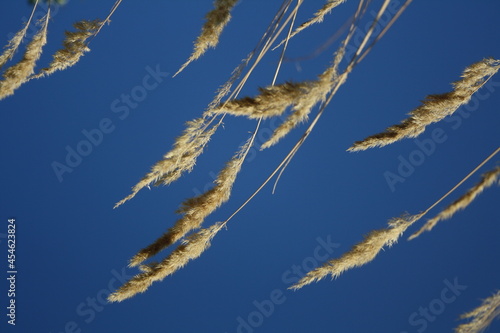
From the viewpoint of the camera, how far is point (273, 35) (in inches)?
86.5

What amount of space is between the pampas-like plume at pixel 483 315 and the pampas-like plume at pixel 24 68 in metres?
2.80

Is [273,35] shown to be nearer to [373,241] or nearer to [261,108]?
[261,108]

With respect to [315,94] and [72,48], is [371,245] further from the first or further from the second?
[72,48]

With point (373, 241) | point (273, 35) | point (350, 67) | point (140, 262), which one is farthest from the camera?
point (140, 262)

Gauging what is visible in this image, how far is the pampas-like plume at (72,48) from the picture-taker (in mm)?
2803

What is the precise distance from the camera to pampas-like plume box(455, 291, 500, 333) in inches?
70.7

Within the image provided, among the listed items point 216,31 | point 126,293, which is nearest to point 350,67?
point 216,31

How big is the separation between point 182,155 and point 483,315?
1.58 meters

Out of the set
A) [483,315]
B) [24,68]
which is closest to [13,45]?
[24,68]

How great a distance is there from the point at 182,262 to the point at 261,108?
37.1 inches

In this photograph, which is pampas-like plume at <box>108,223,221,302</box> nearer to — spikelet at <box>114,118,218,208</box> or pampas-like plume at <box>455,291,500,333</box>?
spikelet at <box>114,118,218,208</box>

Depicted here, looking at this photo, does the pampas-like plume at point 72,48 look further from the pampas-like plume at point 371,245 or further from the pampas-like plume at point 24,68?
the pampas-like plume at point 371,245

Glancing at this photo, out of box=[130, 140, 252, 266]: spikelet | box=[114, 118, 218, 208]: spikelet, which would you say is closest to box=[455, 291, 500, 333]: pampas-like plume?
box=[130, 140, 252, 266]: spikelet

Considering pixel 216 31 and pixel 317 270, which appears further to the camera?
pixel 216 31
